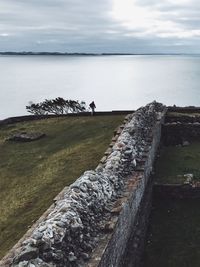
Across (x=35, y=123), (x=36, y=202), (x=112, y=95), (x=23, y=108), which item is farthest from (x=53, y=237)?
(x=112, y=95)

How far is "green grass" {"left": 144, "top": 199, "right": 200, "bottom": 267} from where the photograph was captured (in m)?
13.0

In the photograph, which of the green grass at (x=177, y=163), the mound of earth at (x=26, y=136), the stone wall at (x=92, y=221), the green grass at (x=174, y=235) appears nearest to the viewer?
the stone wall at (x=92, y=221)

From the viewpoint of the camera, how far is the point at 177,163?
20.5 metres

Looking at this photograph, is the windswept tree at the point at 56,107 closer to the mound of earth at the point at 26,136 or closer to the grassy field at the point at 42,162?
the grassy field at the point at 42,162

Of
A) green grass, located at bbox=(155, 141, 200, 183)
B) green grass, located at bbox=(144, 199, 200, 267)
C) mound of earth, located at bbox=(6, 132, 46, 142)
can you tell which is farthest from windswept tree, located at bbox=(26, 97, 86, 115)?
green grass, located at bbox=(144, 199, 200, 267)

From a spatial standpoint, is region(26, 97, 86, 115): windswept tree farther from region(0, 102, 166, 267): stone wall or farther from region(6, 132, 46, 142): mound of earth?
region(0, 102, 166, 267): stone wall

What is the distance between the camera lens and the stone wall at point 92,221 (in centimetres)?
Answer: 780

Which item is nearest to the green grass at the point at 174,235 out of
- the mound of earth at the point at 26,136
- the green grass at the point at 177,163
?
the green grass at the point at 177,163

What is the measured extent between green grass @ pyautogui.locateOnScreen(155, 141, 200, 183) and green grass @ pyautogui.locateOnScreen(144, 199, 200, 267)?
4.16 ft

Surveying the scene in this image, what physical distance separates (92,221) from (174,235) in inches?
223

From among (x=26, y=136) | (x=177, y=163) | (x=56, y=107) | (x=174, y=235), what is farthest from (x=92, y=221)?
(x=56, y=107)

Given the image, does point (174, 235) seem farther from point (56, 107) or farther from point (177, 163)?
point (56, 107)

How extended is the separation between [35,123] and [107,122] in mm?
6797

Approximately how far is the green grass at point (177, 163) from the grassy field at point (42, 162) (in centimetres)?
335
